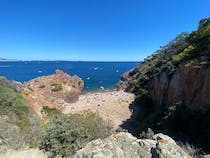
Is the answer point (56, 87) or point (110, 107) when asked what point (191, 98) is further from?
point (56, 87)

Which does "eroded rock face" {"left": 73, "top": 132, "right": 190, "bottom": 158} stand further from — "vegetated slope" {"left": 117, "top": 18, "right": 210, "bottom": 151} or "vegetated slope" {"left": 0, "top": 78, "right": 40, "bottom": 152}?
"vegetated slope" {"left": 117, "top": 18, "right": 210, "bottom": 151}

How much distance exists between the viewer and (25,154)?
7398 mm

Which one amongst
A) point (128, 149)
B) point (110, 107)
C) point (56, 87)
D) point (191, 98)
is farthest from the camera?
point (56, 87)

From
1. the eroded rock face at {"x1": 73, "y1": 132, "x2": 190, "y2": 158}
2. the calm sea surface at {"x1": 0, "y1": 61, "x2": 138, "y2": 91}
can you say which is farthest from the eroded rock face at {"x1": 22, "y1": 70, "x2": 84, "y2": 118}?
the eroded rock face at {"x1": 73, "y1": 132, "x2": 190, "y2": 158}

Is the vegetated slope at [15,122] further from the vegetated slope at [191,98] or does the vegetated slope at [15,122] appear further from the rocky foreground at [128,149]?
the vegetated slope at [191,98]

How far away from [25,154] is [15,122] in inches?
135

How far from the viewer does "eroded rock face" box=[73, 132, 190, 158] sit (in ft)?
12.2

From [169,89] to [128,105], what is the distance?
984 centimetres

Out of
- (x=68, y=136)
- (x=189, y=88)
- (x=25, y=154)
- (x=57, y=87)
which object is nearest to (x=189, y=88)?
(x=189, y=88)

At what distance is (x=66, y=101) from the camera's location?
27.2 metres

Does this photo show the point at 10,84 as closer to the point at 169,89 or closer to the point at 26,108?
the point at 26,108

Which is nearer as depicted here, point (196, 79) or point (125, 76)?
point (196, 79)

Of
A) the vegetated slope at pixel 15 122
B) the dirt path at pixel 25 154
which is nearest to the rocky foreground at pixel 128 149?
the dirt path at pixel 25 154

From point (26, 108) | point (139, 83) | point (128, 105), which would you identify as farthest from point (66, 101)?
point (26, 108)
